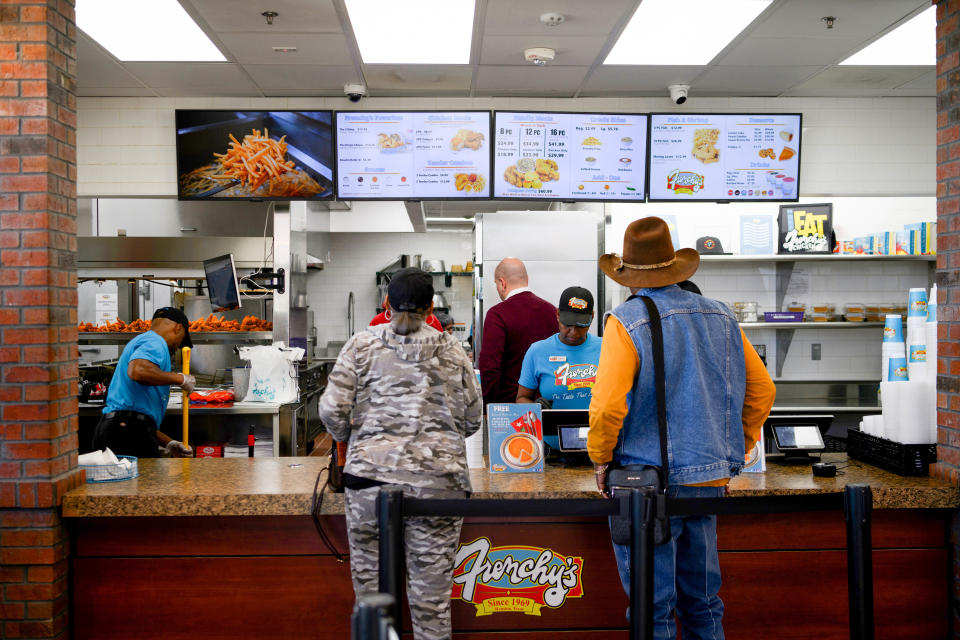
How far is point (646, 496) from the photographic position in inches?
73.7

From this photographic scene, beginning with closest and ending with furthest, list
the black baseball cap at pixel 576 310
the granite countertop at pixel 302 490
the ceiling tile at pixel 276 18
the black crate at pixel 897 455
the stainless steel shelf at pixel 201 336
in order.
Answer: the granite countertop at pixel 302 490, the black crate at pixel 897 455, the black baseball cap at pixel 576 310, the ceiling tile at pixel 276 18, the stainless steel shelf at pixel 201 336

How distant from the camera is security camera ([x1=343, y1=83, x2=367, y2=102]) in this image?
205 inches

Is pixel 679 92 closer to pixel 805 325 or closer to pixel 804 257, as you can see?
pixel 804 257

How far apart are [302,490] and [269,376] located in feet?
9.00

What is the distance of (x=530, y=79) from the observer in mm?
5109

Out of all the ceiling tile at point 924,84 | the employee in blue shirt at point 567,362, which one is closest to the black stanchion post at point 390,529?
the employee in blue shirt at point 567,362

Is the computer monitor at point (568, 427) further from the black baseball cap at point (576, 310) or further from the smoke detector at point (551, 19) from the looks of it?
the smoke detector at point (551, 19)

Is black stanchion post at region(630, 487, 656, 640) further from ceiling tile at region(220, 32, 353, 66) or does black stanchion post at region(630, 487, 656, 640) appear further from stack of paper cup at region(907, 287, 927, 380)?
ceiling tile at region(220, 32, 353, 66)

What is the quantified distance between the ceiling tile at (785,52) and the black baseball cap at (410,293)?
3.11 m

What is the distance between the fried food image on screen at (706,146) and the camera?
5.12m

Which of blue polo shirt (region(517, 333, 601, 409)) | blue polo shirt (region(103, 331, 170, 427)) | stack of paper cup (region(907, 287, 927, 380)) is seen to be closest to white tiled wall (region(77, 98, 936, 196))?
blue polo shirt (region(103, 331, 170, 427))

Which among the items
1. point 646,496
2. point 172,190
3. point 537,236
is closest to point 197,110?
point 172,190

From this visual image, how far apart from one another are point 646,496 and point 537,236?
418cm

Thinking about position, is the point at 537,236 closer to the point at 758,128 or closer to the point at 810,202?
the point at 758,128
